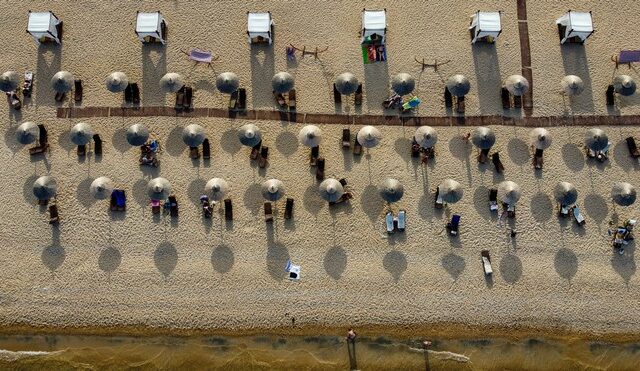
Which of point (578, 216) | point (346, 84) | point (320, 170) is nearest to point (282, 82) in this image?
point (346, 84)

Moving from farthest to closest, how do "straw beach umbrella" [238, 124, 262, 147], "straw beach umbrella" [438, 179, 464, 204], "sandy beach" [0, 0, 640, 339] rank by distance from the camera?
"straw beach umbrella" [238, 124, 262, 147] → "sandy beach" [0, 0, 640, 339] → "straw beach umbrella" [438, 179, 464, 204]

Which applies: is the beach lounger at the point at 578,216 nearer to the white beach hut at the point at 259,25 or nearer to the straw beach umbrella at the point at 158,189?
the white beach hut at the point at 259,25

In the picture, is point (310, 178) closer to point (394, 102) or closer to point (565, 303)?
point (394, 102)

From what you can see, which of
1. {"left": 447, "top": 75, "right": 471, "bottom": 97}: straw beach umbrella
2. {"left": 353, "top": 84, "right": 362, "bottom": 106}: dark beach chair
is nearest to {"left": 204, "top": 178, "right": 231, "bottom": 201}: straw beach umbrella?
{"left": 353, "top": 84, "right": 362, "bottom": 106}: dark beach chair

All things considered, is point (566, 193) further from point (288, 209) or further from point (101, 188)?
point (101, 188)

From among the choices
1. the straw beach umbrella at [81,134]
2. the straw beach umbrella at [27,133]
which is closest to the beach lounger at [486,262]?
the straw beach umbrella at [81,134]

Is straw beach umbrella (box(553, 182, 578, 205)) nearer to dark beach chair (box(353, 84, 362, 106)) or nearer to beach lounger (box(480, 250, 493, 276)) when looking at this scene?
beach lounger (box(480, 250, 493, 276))
